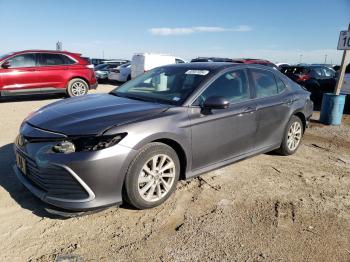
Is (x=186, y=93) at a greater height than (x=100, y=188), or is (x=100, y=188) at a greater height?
(x=186, y=93)

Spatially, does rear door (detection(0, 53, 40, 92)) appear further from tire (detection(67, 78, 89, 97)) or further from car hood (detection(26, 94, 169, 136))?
car hood (detection(26, 94, 169, 136))

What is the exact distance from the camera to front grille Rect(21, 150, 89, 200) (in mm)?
3087

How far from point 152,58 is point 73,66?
20.8 ft

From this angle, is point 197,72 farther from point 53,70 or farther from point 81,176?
point 53,70

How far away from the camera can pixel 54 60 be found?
1144cm

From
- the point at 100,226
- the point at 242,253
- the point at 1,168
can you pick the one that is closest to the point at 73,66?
the point at 1,168

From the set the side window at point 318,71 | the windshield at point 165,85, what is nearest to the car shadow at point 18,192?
the windshield at point 165,85

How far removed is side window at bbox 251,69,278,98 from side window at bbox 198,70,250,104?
8.9 inches

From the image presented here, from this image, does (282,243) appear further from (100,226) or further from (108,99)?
(108,99)

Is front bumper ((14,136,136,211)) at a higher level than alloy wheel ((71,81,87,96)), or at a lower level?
higher

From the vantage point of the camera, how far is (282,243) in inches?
122

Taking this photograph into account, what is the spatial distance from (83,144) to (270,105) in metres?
2.89

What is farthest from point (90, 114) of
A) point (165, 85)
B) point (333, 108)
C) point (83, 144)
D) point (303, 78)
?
point (303, 78)

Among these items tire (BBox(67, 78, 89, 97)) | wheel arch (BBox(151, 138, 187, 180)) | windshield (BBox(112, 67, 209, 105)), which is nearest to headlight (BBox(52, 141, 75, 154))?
wheel arch (BBox(151, 138, 187, 180))
